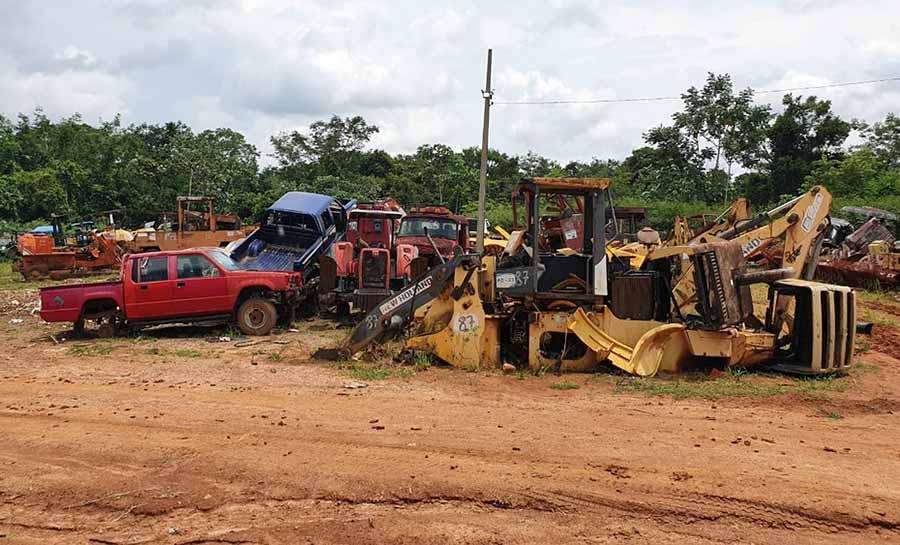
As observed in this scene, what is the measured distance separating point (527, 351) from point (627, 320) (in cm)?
146

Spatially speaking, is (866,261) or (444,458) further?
(866,261)

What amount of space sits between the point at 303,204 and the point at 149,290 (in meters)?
4.98

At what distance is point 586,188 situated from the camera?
30.5ft

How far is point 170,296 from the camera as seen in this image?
41.3 feet

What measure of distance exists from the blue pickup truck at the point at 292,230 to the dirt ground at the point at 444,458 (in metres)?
6.71

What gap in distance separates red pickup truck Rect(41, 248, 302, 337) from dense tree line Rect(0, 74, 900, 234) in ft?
70.5

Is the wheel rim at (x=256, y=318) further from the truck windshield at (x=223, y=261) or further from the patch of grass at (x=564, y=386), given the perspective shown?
the patch of grass at (x=564, y=386)

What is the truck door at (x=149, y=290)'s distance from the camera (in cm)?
1250

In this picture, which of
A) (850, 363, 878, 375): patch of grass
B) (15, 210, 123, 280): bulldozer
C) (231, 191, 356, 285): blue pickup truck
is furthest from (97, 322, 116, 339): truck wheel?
(15, 210, 123, 280): bulldozer

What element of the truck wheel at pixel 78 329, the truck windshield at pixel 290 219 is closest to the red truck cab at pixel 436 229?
the truck windshield at pixel 290 219

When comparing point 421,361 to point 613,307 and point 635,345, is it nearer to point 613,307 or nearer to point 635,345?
point 613,307

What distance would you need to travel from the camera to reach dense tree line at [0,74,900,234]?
120 feet

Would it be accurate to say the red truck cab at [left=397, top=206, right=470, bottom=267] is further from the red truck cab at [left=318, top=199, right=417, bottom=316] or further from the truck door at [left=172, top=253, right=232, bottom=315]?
the truck door at [left=172, top=253, right=232, bottom=315]

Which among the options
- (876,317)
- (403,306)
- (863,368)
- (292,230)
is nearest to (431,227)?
(292,230)
